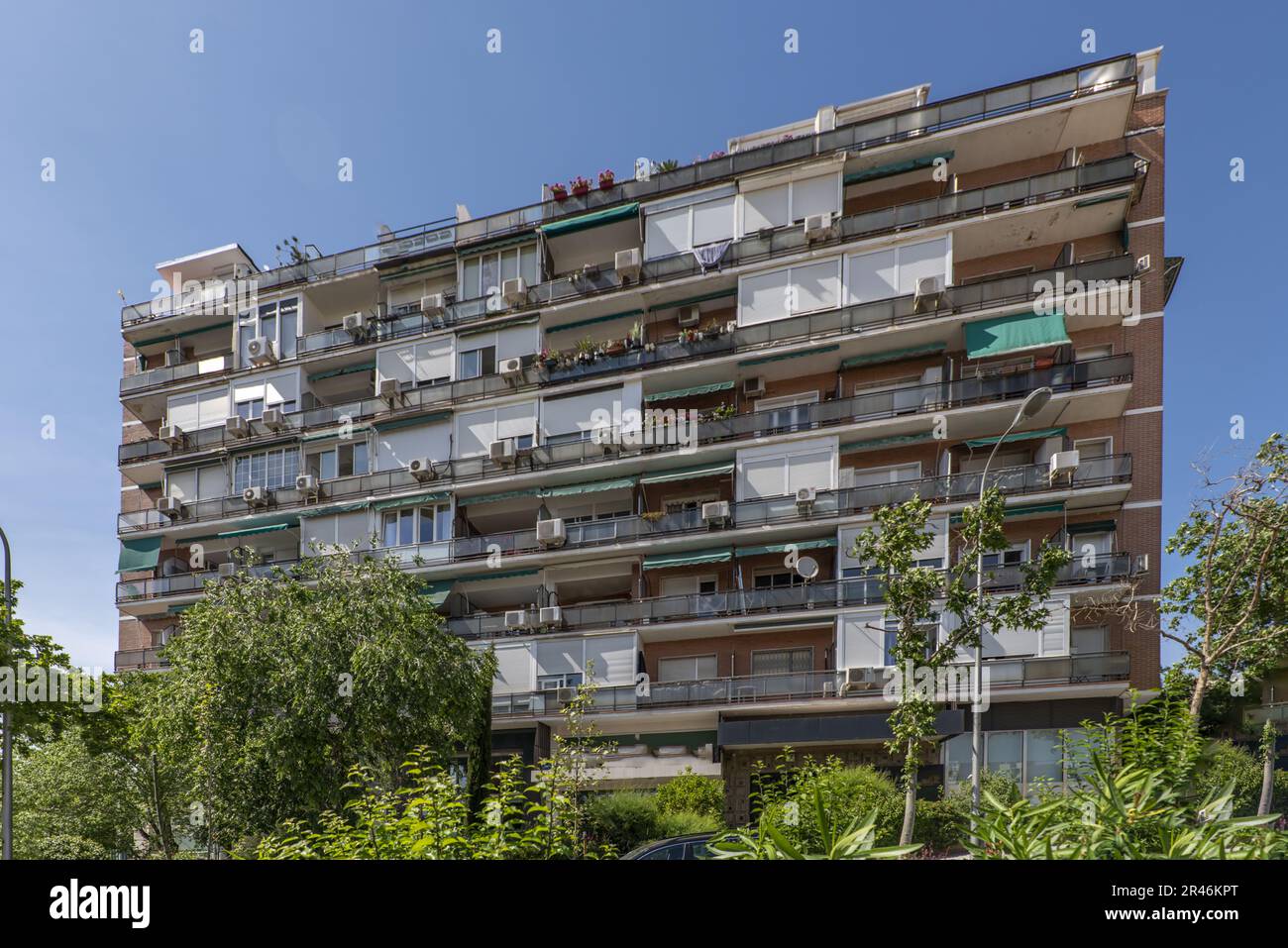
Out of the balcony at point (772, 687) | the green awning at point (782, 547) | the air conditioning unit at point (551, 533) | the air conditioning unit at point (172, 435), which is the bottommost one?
the balcony at point (772, 687)

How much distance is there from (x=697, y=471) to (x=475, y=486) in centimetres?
789

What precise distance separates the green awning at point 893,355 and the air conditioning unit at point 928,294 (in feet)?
3.83

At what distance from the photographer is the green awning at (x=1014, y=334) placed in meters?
24.0

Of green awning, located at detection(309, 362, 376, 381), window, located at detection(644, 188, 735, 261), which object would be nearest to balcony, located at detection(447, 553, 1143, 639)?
green awning, located at detection(309, 362, 376, 381)

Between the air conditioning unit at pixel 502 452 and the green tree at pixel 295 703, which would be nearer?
the green tree at pixel 295 703

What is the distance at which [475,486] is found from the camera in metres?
29.2

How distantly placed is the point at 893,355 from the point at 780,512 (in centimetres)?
607

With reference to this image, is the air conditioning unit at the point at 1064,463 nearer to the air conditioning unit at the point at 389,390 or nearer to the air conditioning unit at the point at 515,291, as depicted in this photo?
the air conditioning unit at the point at 515,291

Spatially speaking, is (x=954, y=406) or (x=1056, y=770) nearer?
(x=1056, y=770)

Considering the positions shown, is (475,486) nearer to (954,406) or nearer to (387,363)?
(387,363)

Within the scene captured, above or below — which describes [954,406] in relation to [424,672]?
above

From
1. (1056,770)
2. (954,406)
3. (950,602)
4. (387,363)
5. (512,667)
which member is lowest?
(1056,770)

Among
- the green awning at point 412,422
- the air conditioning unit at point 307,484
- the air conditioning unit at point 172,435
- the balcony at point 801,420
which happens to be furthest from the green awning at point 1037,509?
the air conditioning unit at point 172,435
